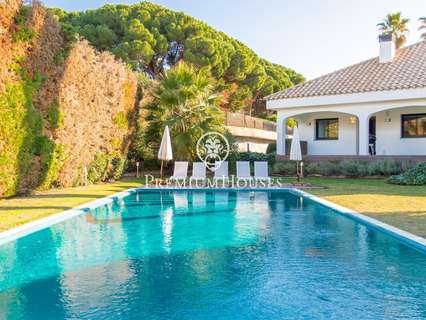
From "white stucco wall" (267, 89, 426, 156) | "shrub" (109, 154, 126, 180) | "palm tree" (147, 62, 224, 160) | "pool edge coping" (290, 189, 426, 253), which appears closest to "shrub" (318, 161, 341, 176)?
"white stucco wall" (267, 89, 426, 156)

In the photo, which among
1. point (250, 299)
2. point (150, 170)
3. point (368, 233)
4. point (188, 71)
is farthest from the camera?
point (150, 170)

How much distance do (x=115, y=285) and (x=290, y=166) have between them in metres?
19.1

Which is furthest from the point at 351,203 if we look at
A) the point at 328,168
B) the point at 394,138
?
the point at 394,138

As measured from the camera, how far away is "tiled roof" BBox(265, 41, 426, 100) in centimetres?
2269

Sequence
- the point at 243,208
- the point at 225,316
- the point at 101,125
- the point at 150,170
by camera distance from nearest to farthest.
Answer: the point at 225,316
the point at 243,208
the point at 101,125
the point at 150,170

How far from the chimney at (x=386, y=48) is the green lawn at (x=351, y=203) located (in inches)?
441

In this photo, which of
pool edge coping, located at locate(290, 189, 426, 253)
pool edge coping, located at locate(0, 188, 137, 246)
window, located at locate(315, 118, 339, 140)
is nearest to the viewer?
pool edge coping, located at locate(290, 189, 426, 253)

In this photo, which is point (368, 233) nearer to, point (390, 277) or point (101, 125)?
point (390, 277)

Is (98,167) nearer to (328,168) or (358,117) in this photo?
(328,168)

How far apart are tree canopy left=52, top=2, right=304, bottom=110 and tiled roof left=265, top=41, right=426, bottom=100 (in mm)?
11742

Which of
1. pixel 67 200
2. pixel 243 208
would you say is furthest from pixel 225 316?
pixel 67 200

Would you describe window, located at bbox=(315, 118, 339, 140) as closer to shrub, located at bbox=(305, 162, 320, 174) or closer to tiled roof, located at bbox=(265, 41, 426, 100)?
tiled roof, located at bbox=(265, 41, 426, 100)

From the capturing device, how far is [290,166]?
24.0 metres

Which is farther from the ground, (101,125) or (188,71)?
(188,71)
